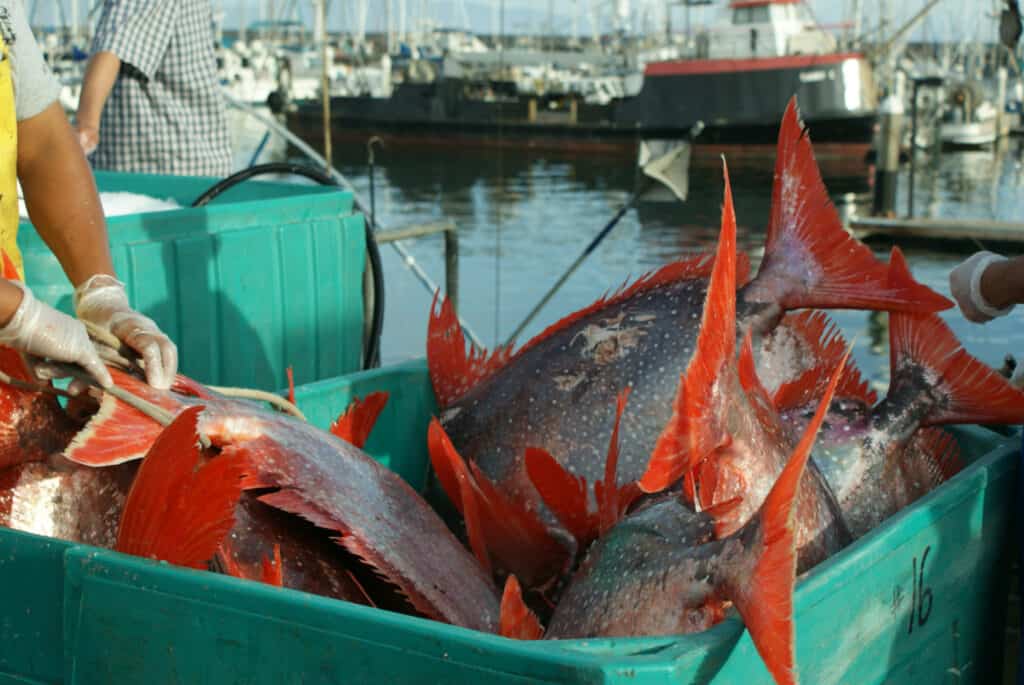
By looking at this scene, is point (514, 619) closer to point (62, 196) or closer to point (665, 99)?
point (62, 196)

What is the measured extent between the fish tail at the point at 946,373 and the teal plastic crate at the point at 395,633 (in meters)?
0.47

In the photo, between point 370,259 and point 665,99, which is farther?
point 665,99

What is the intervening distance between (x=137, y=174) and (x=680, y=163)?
2311mm

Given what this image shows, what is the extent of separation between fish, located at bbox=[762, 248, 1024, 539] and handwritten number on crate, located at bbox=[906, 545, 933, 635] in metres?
0.46

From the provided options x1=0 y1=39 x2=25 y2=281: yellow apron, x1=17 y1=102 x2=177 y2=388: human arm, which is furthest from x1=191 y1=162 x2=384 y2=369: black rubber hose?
x1=0 y1=39 x2=25 y2=281: yellow apron

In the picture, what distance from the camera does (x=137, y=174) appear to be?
5.20m

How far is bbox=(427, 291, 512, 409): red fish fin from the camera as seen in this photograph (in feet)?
10.2

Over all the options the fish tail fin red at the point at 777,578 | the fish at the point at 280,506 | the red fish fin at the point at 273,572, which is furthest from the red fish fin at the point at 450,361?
the fish tail fin red at the point at 777,578

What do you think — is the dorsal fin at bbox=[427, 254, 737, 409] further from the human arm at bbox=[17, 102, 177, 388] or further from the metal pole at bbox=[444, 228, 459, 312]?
the metal pole at bbox=[444, 228, 459, 312]

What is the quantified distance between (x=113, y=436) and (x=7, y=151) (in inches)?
40.8

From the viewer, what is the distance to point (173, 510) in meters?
1.70

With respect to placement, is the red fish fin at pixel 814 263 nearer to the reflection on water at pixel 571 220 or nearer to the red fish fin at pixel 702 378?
the red fish fin at pixel 702 378

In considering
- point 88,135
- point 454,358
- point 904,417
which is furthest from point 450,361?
point 88,135

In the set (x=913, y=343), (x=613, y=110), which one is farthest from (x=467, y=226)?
(x=913, y=343)
